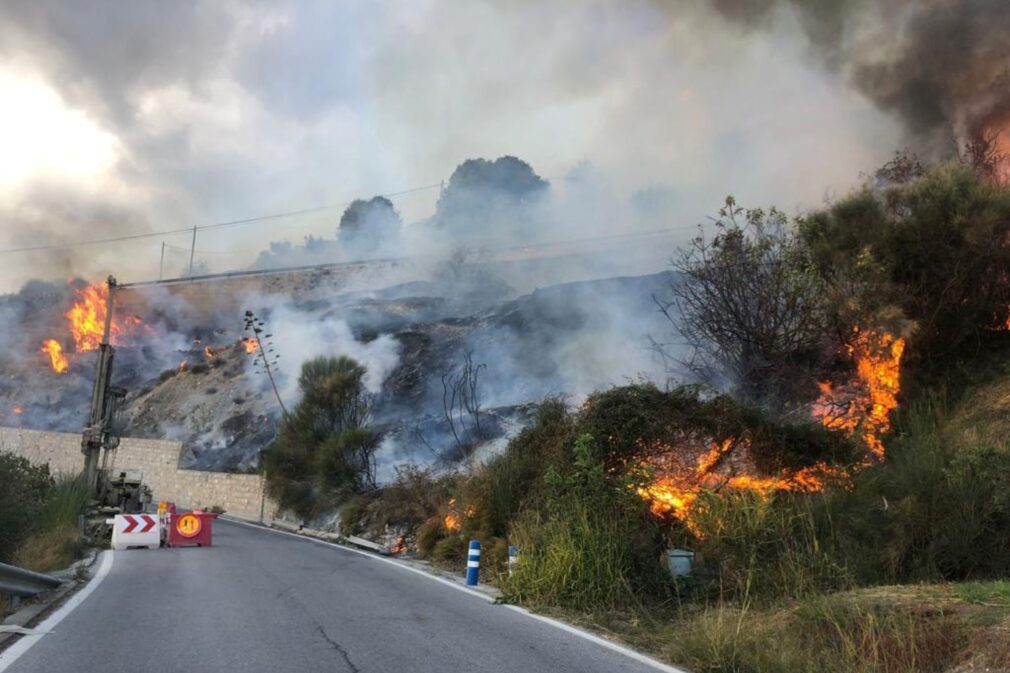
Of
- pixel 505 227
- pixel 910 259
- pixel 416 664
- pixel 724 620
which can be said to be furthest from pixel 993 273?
pixel 505 227

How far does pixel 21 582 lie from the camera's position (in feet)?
23.5

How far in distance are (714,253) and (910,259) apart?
12.6ft

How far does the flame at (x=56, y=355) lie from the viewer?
5591 cm

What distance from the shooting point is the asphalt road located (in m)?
5.24

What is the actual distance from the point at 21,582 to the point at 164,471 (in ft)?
101

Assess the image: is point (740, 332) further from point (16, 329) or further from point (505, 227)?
point (16, 329)

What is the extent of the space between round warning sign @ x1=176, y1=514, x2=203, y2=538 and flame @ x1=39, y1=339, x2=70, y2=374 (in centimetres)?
4730

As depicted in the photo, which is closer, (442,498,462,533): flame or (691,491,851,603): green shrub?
(691,491,851,603): green shrub

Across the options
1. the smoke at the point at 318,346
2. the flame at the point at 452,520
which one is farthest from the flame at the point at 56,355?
the flame at the point at 452,520

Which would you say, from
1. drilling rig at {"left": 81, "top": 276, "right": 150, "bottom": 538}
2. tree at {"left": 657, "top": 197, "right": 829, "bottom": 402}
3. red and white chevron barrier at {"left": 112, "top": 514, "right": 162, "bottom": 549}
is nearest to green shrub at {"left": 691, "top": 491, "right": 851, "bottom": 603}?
tree at {"left": 657, "top": 197, "right": 829, "bottom": 402}

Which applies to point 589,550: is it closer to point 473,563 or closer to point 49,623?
point 473,563

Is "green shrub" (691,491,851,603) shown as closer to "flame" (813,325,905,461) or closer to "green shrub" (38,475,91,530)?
"flame" (813,325,905,461)

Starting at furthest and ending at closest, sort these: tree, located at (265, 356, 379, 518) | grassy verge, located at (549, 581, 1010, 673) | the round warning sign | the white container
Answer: tree, located at (265, 356, 379, 518), the round warning sign, the white container, grassy verge, located at (549, 581, 1010, 673)

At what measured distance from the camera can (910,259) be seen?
13.2 metres
